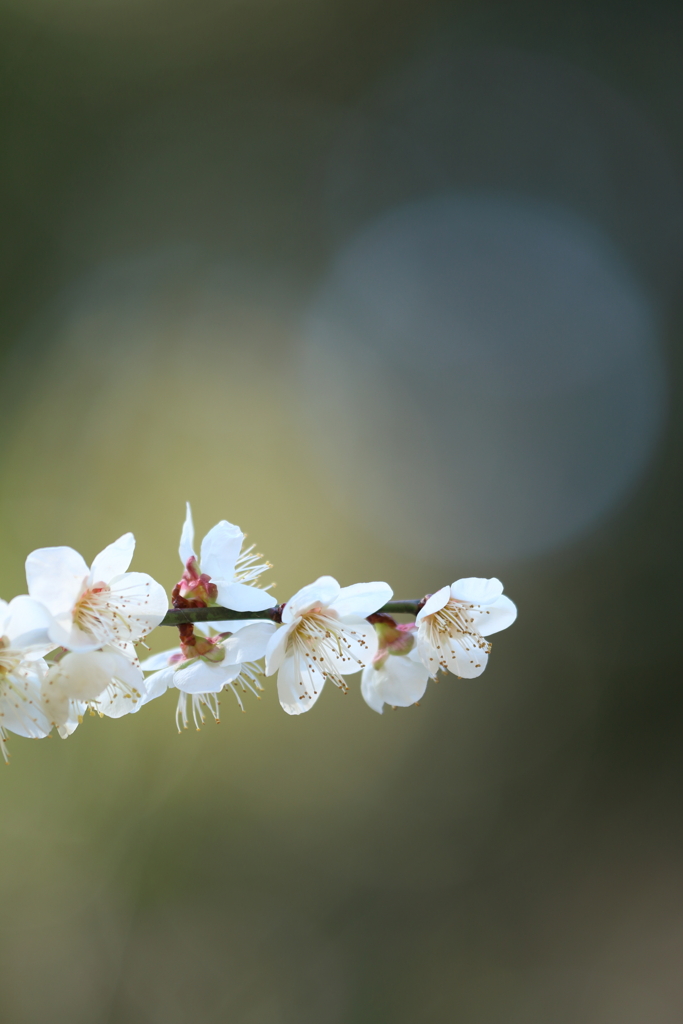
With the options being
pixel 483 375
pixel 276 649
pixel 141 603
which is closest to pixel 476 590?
pixel 276 649

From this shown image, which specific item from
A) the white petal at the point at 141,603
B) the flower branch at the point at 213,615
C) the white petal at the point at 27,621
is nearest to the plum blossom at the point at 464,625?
the flower branch at the point at 213,615

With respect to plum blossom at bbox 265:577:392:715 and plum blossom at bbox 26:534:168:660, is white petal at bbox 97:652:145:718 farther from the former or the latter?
plum blossom at bbox 265:577:392:715

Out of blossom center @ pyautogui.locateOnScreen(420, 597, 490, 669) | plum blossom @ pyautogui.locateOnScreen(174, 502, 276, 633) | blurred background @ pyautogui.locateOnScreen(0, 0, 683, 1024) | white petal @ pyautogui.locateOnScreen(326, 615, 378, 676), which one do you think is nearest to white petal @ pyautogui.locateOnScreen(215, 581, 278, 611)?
plum blossom @ pyautogui.locateOnScreen(174, 502, 276, 633)

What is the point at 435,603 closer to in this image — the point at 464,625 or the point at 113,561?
the point at 464,625

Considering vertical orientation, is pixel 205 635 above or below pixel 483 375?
below

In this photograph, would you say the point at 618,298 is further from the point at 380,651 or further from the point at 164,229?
the point at 380,651
